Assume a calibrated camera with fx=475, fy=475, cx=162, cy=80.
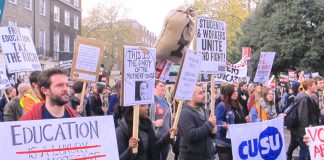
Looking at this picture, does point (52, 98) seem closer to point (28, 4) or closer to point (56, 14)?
point (28, 4)

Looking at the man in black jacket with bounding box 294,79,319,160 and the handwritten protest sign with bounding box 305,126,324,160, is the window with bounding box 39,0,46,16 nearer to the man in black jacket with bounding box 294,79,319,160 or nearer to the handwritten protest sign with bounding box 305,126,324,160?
the man in black jacket with bounding box 294,79,319,160

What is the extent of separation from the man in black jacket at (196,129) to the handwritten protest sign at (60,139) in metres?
1.79

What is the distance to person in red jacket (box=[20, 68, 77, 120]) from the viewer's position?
4156mm

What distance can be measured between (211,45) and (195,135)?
59.1 inches

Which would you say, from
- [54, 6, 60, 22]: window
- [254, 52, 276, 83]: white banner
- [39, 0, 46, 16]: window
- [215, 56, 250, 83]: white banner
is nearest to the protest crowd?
[254, 52, 276, 83]: white banner

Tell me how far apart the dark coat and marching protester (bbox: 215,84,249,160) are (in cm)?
120

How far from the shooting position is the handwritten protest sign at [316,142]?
5.87 metres

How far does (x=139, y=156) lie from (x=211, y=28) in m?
2.54

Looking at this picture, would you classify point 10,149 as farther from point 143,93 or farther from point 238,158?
point 238,158

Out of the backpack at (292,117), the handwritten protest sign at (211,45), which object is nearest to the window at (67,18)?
the backpack at (292,117)

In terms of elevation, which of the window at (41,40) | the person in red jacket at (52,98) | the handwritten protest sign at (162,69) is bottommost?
the person in red jacket at (52,98)

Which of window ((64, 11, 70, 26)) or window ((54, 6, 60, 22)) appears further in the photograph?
window ((64, 11, 70, 26))

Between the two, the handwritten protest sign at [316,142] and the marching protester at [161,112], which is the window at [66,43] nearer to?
the marching protester at [161,112]

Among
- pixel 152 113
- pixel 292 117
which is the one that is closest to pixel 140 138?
pixel 152 113
